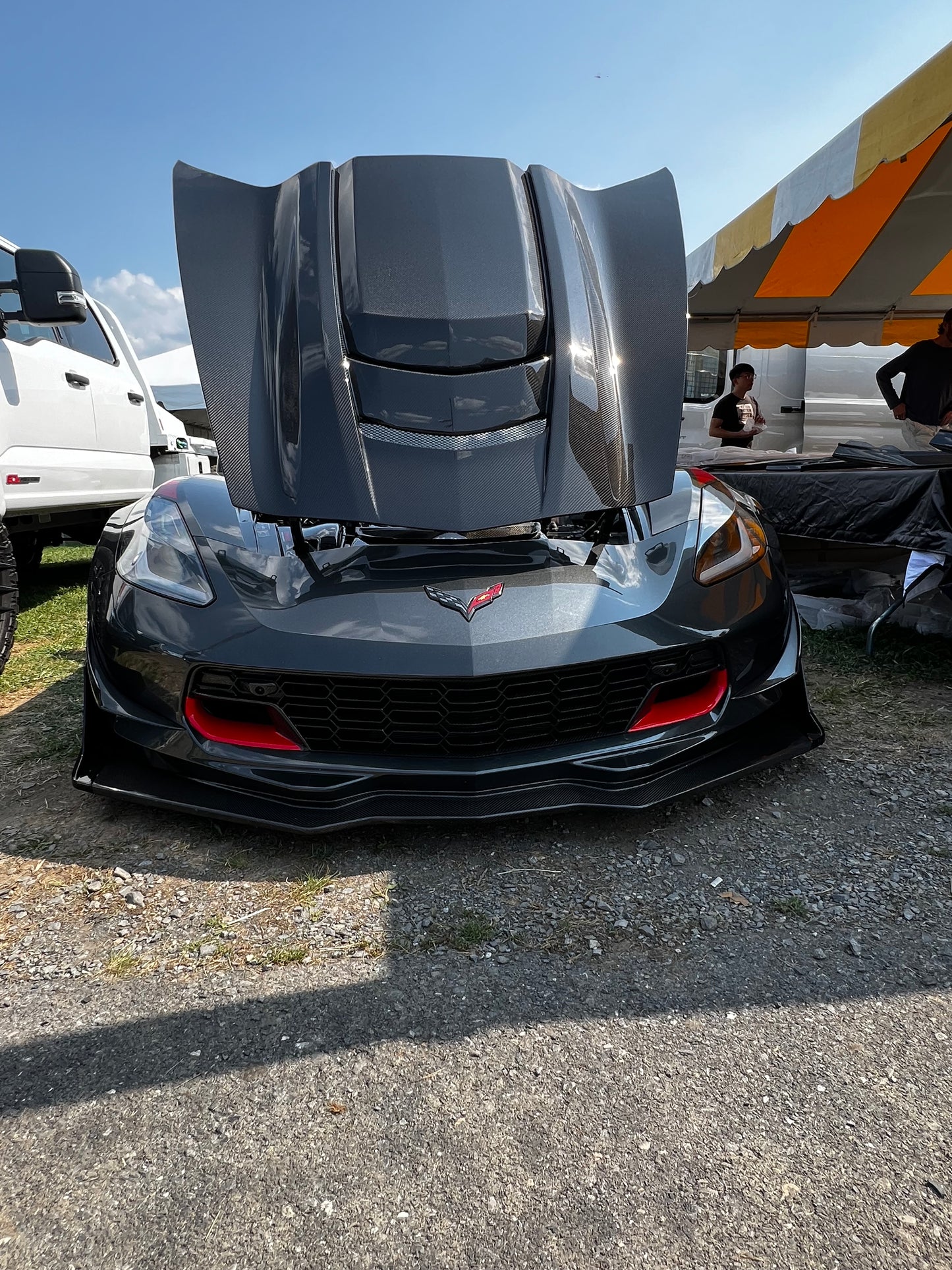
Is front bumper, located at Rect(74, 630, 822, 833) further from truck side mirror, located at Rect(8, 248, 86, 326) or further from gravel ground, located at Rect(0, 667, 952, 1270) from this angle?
truck side mirror, located at Rect(8, 248, 86, 326)

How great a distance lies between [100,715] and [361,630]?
2.22 feet

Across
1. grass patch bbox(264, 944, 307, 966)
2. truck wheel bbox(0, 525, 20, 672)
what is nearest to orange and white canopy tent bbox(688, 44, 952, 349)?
grass patch bbox(264, 944, 307, 966)

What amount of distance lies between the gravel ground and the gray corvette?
0.55 feet

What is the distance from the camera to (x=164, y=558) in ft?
6.58

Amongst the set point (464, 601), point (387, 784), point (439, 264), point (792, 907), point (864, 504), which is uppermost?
point (439, 264)

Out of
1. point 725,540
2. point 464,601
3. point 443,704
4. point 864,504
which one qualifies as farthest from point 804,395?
point 443,704

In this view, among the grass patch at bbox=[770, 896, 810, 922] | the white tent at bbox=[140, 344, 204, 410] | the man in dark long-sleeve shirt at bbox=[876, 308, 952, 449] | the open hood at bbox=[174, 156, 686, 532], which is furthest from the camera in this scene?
the white tent at bbox=[140, 344, 204, 410]

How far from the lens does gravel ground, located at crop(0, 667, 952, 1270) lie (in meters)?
0.95

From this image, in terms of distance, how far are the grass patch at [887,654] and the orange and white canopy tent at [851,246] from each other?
7.03ft

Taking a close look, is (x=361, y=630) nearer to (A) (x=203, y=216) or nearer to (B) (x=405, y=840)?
(B) (x=405, y=840)

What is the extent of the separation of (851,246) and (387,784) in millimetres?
7204

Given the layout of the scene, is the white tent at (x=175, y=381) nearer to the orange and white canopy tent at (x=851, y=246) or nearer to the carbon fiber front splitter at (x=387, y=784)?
the orange and white canopy tent at (x=851, y=246)

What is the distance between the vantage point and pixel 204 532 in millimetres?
2072

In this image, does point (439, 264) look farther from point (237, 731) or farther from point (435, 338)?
point (237, 731)
